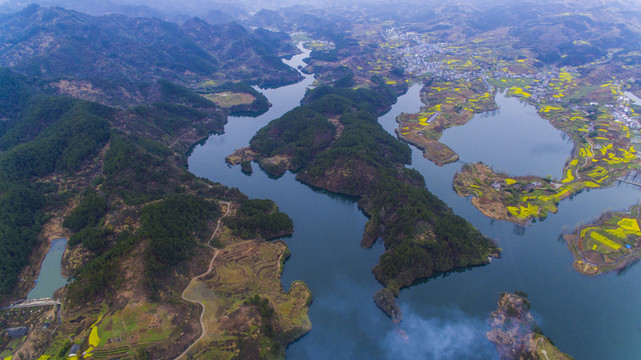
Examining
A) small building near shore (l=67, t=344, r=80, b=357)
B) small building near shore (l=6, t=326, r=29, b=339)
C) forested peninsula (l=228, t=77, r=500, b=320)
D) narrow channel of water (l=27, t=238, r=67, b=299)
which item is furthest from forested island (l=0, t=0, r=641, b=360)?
narrow channel of water (l=27, t=238, r=67, b=299)

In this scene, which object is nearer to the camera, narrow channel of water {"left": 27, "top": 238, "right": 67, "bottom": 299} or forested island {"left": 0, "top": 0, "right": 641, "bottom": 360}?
forested island {"left": 0, "top": 0, "right": 641, "bottom": 360}

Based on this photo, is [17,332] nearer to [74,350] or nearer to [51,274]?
[74,350]

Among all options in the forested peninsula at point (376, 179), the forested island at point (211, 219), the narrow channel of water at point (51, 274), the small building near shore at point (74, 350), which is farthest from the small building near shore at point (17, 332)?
the forested peninsula at point (376, 179)

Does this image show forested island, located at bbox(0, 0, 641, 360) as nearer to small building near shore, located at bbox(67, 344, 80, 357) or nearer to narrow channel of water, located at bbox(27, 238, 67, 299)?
small building near shore, located at bbox(67, 344, 80, 357)

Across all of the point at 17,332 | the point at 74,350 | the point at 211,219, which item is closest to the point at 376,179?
the point at 211,219

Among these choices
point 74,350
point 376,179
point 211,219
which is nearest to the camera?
point 74,350

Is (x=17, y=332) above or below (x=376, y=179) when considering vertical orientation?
above

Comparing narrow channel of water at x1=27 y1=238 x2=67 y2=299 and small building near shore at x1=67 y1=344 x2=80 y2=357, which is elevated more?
small building near shore at x1=67 y1=344 x2=80 y2=357

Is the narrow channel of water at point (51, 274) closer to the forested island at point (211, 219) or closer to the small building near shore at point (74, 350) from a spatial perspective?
the forested island at point (211, 219)
